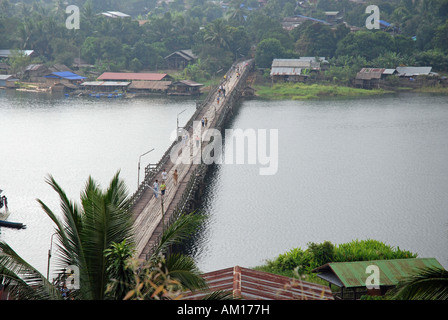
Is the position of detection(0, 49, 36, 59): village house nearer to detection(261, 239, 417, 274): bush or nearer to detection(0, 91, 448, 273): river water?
detection(0, 91, 448, 273): river water

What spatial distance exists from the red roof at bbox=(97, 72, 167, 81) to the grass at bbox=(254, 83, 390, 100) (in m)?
15.3

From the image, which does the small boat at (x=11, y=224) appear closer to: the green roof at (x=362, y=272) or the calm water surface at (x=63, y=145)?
the calm water surface at (x=63, y=145)

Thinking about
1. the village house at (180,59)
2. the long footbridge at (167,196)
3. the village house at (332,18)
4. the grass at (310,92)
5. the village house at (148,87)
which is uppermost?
the village house at (332,18)

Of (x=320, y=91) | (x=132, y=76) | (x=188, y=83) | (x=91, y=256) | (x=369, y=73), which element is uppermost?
(x=132, y=76)

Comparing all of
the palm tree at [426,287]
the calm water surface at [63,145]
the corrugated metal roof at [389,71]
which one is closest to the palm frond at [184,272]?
the palm tree at [426,287]

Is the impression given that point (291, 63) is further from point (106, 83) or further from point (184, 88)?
point (106, 83)

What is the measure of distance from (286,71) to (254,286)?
6677 centimetres

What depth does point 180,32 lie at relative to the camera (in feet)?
311

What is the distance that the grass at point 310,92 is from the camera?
7594cm

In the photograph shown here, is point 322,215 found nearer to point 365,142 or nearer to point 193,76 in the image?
point 365,142

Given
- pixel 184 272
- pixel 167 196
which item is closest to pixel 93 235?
pixel 184 272

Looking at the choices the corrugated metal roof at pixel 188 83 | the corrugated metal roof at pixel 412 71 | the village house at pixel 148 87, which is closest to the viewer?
the corrugated metal roof at pixel 188 83

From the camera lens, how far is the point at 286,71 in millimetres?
81000

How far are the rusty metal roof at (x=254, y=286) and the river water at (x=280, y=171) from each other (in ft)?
23.8
